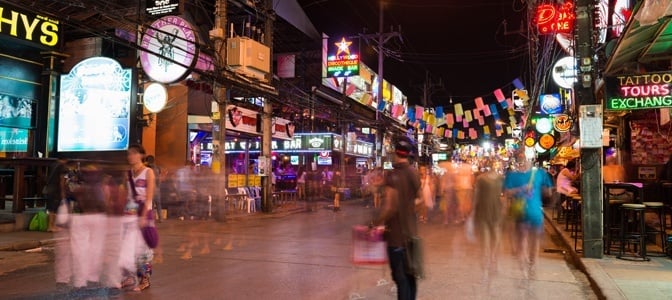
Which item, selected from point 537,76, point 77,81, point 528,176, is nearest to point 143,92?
point 77,81

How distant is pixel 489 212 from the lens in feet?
26.7

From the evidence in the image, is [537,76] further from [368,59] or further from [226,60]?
[368,59]

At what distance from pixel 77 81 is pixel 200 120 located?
560 cm

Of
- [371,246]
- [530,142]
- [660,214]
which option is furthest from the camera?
[530,142]

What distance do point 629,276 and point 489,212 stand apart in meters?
2.26

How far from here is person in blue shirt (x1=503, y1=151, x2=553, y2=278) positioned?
306 inches

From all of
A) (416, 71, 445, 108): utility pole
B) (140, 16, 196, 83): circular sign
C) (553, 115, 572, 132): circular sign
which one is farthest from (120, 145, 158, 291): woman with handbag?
(416, 71, 445, 108): utility pole

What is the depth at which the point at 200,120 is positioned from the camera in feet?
73.3

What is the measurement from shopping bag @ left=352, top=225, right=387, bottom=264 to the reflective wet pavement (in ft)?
5.95

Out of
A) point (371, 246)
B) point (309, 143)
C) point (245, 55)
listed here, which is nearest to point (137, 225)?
point (371, 246)

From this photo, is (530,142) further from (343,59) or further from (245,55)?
(245,55)

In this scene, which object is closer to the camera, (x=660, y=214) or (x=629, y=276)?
(x=629, y=276)

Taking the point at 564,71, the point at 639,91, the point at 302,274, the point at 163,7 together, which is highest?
the point at 163,7

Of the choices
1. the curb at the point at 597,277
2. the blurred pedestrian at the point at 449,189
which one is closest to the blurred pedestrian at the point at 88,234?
the curb at the point at 597,277
